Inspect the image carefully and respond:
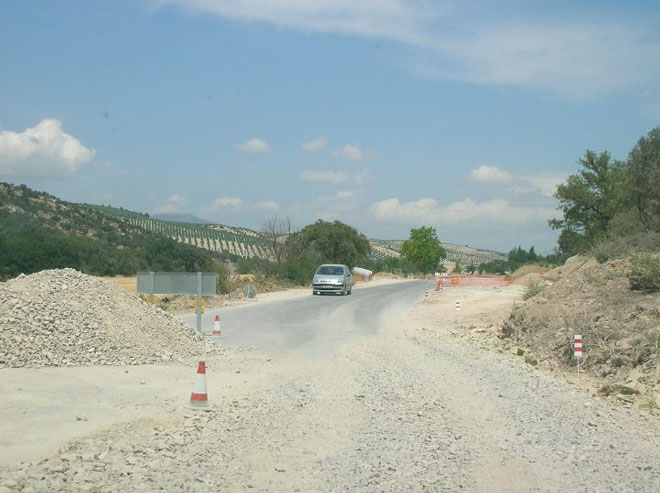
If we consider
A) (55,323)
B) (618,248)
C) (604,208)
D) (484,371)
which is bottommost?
(484,371)

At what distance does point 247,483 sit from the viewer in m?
6.24

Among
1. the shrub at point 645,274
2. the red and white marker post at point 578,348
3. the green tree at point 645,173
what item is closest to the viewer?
the red and white marker post at point 578,348

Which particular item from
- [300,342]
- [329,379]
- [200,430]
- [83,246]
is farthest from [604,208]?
[200,430]

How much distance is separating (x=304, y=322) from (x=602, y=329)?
11.4 m

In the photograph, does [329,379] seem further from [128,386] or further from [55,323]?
[55,323]

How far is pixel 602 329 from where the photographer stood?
14.4 m

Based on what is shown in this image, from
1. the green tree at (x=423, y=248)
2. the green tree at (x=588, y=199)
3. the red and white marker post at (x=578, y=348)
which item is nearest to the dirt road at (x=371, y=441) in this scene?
the red and white marker post at (x=578, y=348)

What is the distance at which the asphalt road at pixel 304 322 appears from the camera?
59.4 feet

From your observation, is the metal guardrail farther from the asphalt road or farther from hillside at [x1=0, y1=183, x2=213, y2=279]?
hillside at [x1=0, y1=183, x2=213, y2=279]

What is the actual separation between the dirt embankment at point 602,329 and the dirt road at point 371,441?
3.19 ft

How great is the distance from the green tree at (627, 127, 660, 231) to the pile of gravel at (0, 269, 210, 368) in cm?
2164

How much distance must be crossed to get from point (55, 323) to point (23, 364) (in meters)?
1.21

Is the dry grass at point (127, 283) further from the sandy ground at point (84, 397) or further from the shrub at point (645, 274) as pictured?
the shrub at point (645, 274)

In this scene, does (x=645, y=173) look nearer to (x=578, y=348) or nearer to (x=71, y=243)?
(x=578, y=348)
